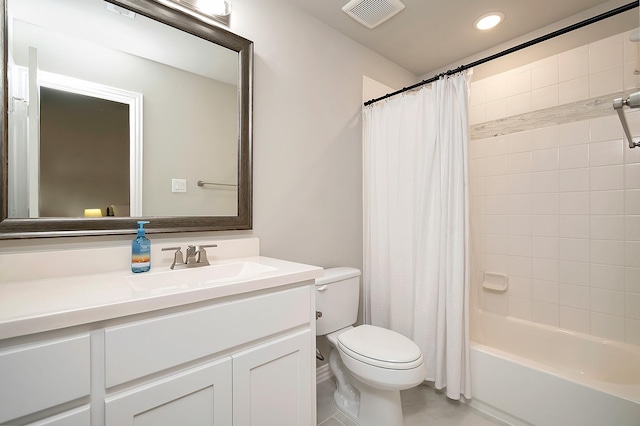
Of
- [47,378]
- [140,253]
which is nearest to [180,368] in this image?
[47,378]

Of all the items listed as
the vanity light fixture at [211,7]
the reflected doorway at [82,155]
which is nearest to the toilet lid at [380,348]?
the reflected doorway at [82,155]

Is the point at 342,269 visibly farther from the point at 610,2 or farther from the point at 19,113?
the point at 610,2

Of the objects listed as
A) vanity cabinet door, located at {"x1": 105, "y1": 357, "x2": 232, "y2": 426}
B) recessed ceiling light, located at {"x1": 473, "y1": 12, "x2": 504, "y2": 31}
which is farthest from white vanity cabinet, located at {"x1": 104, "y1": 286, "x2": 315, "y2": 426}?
recessed ceiling light, located at {"x1": 473, "y1": 12, "x2": 504, "y2": 31}

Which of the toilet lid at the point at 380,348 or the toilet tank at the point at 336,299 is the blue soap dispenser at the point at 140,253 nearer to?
the toilet tank at the point at 336,299

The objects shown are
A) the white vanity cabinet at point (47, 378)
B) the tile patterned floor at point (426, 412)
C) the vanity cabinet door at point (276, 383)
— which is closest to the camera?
the white vanity cabinet at point (47, 378)

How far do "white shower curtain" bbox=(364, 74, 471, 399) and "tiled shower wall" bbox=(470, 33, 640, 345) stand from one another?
222mm

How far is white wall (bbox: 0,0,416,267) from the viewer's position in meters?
1.66

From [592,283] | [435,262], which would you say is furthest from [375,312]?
[592,283]

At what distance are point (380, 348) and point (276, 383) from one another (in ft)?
1.96

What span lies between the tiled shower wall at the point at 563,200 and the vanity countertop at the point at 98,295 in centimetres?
139

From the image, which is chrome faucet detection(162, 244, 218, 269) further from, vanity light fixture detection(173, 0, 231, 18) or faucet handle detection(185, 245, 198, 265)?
vanity light fixture detection(173, 0, 231, 18)

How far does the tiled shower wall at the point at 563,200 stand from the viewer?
1.69 m

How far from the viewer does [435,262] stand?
1.73 m

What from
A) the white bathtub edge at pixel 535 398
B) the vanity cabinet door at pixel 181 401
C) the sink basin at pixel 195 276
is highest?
the sink basin at pixel 195 276
